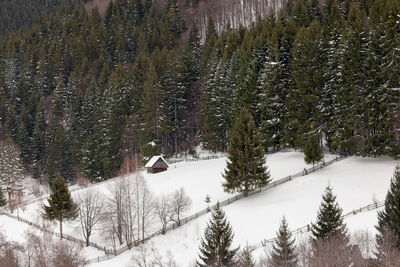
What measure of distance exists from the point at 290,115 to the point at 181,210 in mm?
19869

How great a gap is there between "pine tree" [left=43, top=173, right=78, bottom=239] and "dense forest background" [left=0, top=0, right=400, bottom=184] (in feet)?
68.5

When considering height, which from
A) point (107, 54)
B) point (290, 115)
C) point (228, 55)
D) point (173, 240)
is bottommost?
point (173, 240)

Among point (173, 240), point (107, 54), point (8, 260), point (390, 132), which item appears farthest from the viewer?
point (107, 54)

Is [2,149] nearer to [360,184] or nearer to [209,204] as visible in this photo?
[209,204]

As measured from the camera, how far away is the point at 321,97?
4628 cm

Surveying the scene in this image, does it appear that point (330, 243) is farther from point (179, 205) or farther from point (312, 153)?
point (312, 153)

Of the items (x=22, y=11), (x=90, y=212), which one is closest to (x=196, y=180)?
(x=90, y=212)

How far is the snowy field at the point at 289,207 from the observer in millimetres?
29812

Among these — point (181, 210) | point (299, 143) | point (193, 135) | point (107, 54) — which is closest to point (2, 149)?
point (193, 135)

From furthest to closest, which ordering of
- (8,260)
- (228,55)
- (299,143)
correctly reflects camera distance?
(228,55)
(299,143)
(8,260)

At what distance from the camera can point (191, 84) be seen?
7206 cm

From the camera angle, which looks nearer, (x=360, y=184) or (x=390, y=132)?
(x=360, y=184)

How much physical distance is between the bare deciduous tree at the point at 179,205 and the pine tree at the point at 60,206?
10601 millimetres

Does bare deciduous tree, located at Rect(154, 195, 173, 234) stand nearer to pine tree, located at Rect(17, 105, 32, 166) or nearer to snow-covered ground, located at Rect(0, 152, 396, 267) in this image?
snow-covered ground, located at Rect(0, 152, 396, 267)
